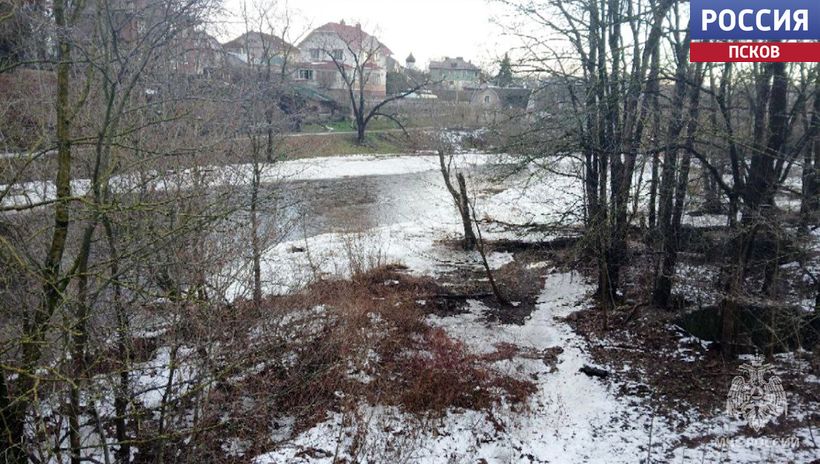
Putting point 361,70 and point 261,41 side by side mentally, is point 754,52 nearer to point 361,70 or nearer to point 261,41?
point 261,41

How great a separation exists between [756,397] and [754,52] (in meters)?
4.95

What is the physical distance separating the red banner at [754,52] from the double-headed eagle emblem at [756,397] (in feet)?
14.5

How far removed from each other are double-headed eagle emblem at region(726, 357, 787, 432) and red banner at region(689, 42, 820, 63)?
442 centimetres

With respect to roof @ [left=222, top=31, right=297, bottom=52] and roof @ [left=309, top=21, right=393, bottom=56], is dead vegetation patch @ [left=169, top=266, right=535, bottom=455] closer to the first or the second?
roof @ [left=222, top=31, right=297, bottom=52]

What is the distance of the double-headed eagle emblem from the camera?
711cm

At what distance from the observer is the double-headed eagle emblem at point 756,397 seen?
7105mm

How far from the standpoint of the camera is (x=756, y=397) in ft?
24.9

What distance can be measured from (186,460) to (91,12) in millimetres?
4970

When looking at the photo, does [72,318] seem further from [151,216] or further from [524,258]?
[524,258]

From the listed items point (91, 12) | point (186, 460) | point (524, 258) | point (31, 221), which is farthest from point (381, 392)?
point (524, 258)

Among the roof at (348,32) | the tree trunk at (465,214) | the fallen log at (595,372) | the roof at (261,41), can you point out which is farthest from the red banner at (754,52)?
the roof at (348,32)

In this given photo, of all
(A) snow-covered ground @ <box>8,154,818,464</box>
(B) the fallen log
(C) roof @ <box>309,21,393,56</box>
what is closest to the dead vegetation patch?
(A) snow-covered ground @ <box>8,154,818,464</box>

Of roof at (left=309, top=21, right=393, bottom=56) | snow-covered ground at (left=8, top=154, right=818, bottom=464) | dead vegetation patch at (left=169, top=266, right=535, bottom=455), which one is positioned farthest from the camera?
roof at (left=309, top=21, right=393, bottom=56)

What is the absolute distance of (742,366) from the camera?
27.1 ft
